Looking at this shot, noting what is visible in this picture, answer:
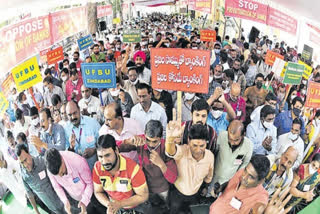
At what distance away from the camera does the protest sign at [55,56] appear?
1.49 meters

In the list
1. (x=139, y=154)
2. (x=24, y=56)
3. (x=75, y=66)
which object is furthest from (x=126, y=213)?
(x=24, y=56)

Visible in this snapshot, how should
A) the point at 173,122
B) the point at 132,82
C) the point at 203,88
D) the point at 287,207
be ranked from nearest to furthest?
the point at 203,88
the point at 173,122
the point at 132,82
the point at 287,207

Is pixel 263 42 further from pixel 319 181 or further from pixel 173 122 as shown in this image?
pixel 319 181

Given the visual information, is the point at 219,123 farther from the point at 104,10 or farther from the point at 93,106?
the point at 104,10

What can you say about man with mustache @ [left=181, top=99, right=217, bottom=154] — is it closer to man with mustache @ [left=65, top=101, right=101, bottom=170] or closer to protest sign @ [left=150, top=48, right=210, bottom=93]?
protest sign @ [left=150, top=48, right=210, bottom=93]

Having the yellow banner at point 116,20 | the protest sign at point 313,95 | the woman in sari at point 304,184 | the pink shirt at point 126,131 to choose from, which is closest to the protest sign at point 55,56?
the yellow banner at point 116,20

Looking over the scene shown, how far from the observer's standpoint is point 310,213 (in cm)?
164

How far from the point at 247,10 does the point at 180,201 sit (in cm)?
99

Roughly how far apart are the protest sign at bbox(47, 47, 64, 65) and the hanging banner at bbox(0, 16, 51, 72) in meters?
0.07

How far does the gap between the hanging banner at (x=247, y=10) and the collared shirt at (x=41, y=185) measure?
46.1 inches

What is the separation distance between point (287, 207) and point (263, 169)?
35 cm

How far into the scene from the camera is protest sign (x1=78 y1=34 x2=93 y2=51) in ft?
5.03

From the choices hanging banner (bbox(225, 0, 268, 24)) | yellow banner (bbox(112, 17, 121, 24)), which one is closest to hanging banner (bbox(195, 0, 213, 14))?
hanging banner (bbox(225, 0, 268, 24))

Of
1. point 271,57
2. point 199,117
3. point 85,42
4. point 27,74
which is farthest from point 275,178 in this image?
point 27,74
